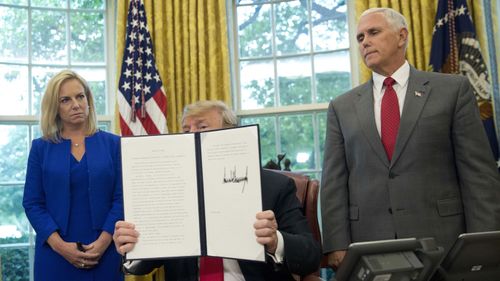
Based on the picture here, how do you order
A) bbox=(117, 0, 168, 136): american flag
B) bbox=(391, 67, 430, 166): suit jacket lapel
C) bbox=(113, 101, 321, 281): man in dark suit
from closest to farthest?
bbox=(113, 101, 321, 281): man in dark suit < bbox=(391, 67, 430, 166): suit jacket lapel < bbox=(117, 0, 168, 136): american flag

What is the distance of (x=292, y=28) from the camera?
4.95 metres

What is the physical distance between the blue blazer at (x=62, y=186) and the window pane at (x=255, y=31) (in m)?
2.28

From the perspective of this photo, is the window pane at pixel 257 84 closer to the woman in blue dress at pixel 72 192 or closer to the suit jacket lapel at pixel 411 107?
the woman in blue dress at pixel 72 192

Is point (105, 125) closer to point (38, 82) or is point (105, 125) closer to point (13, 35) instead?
point (38, 82)

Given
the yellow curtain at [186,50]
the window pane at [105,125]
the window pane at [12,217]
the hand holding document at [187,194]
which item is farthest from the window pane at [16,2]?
the hand holding document at [187,194]

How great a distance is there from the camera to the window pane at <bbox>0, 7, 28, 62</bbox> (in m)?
4.78

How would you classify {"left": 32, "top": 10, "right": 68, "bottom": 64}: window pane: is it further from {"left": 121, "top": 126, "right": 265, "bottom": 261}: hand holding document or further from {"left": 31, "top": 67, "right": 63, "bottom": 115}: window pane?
{"left": 121, "top": 126, "right": 265, "bottom": 261}: hand holding document

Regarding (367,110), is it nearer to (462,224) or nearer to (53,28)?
(462,224)

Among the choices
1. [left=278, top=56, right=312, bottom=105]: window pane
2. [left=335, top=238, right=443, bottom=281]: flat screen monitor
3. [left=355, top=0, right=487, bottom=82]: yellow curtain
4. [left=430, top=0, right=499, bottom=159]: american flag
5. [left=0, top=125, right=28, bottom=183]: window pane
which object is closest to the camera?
[left=335, top=238, right=443, bottom=281]: flat screen monitor

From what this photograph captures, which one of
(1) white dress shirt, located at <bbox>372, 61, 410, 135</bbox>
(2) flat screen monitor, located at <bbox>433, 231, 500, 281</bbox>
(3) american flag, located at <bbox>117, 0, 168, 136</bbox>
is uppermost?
(3) american flag, located at <bbox>117, 0, 168, 136</bbox>

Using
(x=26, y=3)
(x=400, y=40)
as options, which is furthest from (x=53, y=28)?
(x=400, y=40)

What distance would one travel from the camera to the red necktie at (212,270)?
209cm

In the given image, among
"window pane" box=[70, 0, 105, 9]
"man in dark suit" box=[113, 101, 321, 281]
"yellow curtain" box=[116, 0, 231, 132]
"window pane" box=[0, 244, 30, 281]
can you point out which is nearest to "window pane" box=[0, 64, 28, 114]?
"window pane" box=[70, 0, 105, 9]

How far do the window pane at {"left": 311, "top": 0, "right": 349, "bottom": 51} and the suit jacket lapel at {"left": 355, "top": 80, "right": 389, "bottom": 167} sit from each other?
2.29m
